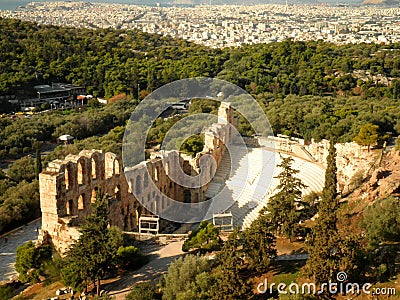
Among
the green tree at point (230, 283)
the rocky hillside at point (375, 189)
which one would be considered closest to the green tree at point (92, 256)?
the green tree at point (230, 283)

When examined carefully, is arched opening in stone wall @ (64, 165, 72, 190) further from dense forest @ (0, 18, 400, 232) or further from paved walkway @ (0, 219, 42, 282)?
dense forest @ (0, 18, 400, 232)

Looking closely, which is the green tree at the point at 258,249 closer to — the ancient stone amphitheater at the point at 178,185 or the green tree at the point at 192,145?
the ancient stone amphitheater at the point at 178,185

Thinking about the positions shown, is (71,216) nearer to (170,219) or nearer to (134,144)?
(170,219)

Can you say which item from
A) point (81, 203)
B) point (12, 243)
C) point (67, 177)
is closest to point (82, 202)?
point (81, 203)

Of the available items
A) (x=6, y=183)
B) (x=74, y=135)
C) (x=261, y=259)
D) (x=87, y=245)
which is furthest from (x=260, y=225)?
(x=74, y=135)

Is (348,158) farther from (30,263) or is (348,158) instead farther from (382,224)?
(30,263)

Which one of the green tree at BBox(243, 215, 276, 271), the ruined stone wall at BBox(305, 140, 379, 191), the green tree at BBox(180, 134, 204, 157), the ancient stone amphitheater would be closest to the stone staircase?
the ancient stone amphitheater
